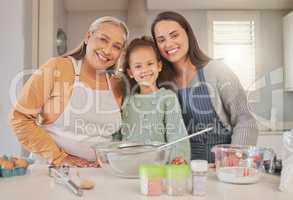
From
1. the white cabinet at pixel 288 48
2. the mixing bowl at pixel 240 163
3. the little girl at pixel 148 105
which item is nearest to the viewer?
the mixing bowl at pixel 240 163

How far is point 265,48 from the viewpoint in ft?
4.64

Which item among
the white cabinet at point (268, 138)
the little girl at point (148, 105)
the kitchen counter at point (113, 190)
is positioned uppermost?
the little girl at point (148, 105)

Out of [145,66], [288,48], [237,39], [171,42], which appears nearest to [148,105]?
[145,66]

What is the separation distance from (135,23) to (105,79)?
26 cm

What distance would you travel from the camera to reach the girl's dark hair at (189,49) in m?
1.25

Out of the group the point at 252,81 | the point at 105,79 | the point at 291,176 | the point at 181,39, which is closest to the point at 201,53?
the point at 181,39

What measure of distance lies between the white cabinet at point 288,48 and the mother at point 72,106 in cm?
76

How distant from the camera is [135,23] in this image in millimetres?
1304

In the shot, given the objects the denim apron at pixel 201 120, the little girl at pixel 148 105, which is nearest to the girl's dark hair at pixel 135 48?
the little girl at pixel 148 105

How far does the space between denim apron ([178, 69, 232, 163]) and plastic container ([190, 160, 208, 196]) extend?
518mm

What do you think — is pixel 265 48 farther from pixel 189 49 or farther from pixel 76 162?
pixel 76 162

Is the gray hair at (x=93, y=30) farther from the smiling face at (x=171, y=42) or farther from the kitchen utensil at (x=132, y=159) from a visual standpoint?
the kitchen utensil at (x=132, y=159)

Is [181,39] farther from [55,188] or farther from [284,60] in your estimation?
[55,188]

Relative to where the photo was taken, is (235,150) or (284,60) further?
(284,60)
